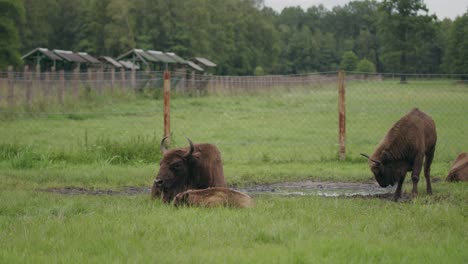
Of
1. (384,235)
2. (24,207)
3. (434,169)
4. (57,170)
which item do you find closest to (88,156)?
(57,170)

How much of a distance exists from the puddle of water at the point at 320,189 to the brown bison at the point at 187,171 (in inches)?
47.4

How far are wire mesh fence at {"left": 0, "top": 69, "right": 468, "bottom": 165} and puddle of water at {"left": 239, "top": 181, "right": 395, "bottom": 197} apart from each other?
3.28 metres

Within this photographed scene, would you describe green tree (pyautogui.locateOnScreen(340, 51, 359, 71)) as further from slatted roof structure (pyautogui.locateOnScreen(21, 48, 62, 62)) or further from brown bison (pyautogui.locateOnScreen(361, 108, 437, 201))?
brown bison (pyautogui.locateOnScreen(361, 108, 437, 201))

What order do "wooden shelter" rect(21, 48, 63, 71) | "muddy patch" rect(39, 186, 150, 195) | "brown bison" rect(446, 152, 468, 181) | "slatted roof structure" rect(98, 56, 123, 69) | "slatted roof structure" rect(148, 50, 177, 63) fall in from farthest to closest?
"slatted roof structure" rect(98, 56, 123, 69), "wooden shelter" rect(21, 48, 63, 71), "slatted roof structure" rect(148, 50, 177, 63), "brown bison" rect(446, 152, 468, 181), "muddy patch" rect(39, 186, 150, 195)

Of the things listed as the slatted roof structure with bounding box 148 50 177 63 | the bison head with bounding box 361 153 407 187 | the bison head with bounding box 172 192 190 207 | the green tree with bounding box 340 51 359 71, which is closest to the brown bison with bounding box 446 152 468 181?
the bison head with bounding box 361 153 407 187

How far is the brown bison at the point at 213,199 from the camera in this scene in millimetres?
8883

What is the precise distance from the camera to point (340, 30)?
601 ft

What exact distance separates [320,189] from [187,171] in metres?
3.14

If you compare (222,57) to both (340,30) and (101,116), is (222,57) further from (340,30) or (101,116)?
(340,30)

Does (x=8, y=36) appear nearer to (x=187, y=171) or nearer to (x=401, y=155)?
(x=187, y=171)

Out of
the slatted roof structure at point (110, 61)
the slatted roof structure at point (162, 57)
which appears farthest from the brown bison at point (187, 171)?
the slatted roof structure at point (110, 61)

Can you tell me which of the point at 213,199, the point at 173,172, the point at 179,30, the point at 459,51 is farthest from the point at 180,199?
the point at 179,30

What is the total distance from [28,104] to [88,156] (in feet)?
37.1

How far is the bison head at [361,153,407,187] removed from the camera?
1095cm
